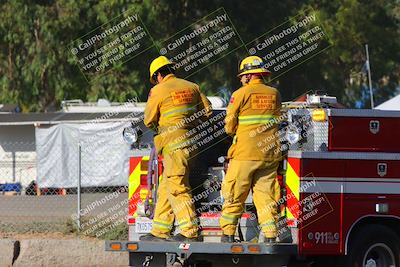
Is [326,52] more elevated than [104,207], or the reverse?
[326,52]

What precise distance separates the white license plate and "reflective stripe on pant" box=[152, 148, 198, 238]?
15.4 inches

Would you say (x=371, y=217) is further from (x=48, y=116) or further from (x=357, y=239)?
(x=48, y=116)

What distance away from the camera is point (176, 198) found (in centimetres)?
886

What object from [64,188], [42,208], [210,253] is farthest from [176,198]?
[64,188]

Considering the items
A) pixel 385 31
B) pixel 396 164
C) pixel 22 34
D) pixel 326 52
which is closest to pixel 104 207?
pixel 396 164

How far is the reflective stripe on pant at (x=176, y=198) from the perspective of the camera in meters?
8.84

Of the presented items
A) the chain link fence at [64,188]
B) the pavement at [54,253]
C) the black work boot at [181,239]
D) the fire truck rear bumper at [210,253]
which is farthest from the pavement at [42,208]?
the black work boot at [181,239]

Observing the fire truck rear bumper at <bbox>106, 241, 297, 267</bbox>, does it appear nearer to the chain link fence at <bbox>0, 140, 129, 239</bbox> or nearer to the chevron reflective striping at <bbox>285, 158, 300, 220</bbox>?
the chevron reflective striping at <bbox>285, 158, 300, 220</bbox>

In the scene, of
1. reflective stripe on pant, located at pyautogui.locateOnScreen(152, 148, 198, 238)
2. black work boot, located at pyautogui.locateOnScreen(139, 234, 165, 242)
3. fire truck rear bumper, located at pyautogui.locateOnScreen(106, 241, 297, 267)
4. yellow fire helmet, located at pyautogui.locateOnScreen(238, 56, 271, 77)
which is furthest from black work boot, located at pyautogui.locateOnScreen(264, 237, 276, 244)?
yellow fire helmet, located at pyautogui.locateOnScreen(238, 56, 271, 77)

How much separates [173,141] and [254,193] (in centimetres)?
92

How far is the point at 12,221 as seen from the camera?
13.3 meters

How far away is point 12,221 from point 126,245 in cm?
470

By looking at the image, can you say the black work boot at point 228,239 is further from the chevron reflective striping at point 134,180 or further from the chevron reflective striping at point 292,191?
the chevron reflective striping at point 134,180

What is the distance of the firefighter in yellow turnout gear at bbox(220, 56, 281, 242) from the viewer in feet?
28.5
